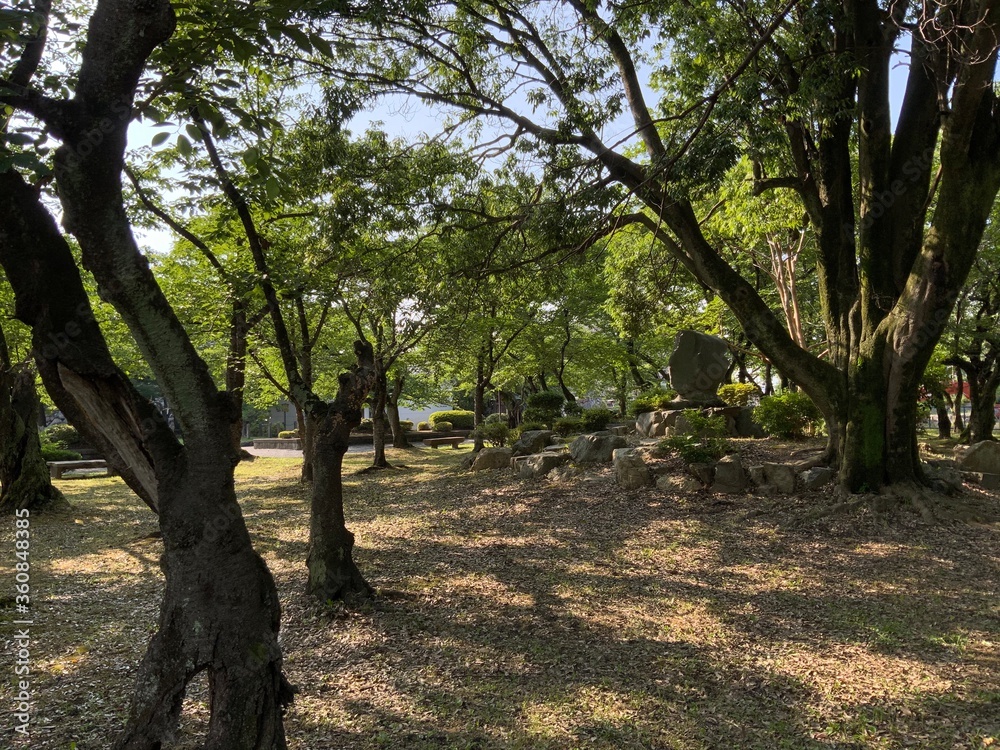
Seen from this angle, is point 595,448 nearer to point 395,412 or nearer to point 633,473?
point 633,473

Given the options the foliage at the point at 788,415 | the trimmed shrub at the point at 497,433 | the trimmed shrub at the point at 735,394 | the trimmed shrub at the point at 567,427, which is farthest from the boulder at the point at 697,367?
the trimmed shrub at the point at 497,433

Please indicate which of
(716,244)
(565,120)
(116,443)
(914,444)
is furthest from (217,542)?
(716,244)

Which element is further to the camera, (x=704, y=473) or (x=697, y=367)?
(x=697, y=367)

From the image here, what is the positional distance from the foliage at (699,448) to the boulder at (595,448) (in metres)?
1.52

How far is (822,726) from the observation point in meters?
3.30

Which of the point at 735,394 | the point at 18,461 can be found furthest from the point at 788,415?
the point at 18,461

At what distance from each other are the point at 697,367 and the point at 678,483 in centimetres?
476

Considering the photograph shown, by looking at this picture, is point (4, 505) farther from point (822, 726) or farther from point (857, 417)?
point (857, 417)

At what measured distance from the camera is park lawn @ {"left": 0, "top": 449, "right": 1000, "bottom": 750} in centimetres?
334

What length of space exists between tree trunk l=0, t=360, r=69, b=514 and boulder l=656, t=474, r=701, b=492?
1010 cm

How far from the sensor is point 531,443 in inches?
495

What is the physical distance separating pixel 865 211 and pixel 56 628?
31.7 ft

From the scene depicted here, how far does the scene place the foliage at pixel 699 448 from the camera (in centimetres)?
873

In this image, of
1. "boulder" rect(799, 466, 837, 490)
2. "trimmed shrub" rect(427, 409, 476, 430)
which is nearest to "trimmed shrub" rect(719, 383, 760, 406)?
"boulder" rect(799, 466, 837, 490)
